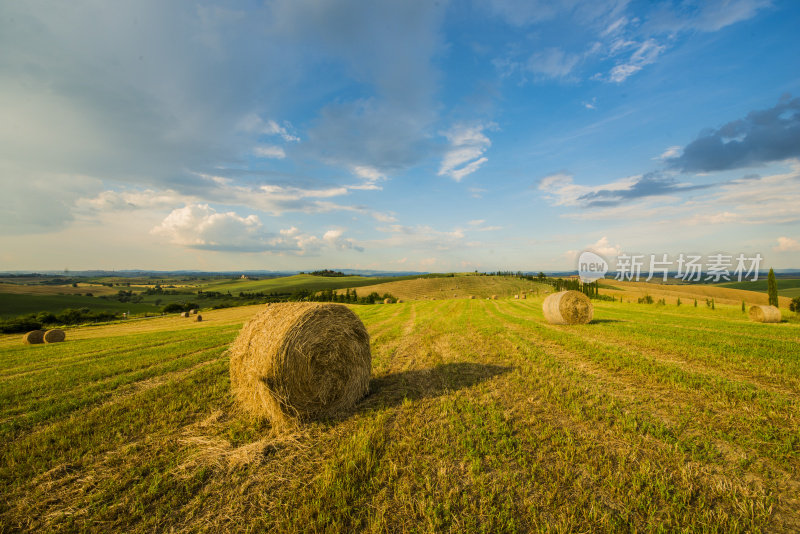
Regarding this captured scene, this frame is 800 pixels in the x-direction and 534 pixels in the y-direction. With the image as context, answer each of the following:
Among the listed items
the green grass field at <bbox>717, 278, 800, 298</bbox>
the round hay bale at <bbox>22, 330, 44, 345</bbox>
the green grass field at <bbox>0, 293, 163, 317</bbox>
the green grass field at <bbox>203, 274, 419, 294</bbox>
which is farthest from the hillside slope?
the green grass field at <bbox>0, 293, 163, 317</bbox>

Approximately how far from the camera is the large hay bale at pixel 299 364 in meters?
6.03

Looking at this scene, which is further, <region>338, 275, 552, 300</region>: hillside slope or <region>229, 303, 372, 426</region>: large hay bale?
<region>338, 275, 552, 300</region>: hillside slope

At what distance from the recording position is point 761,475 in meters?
4.06

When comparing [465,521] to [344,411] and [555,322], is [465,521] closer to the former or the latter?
[344,411]

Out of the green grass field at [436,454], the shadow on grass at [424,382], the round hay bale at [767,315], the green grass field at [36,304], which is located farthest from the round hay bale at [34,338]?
the round hay bale at [767,315]

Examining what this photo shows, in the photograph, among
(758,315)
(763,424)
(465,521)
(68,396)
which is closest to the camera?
(465,521)

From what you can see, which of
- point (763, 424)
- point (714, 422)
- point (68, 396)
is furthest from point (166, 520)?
point (763, 424)

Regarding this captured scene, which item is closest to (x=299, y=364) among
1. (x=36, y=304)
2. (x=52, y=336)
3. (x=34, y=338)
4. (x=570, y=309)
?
(x=570, y=309)

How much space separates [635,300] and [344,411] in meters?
51.4

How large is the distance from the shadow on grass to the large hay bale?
0.51 meters

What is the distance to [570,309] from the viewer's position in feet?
61.5

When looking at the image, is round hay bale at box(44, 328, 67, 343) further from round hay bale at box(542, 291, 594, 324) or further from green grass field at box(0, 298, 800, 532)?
round hay bale at box(542, 291, 594, 324)

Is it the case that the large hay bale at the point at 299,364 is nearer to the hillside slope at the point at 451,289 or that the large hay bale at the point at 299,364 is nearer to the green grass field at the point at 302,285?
the hillside slope at the point at 451,289

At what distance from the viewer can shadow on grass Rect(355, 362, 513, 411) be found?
7117 mm
